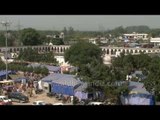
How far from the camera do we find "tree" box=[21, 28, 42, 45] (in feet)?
68.9

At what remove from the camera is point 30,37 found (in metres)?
21.1

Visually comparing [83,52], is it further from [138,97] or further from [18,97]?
[138,97]

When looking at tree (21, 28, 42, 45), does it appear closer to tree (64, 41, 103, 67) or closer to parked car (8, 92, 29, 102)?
tree (64, 41, 103, 67)

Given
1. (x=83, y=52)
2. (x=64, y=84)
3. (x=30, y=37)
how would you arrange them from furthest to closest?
(x=30, y=37) < (x=83, y=52) < (x=64, y=84)

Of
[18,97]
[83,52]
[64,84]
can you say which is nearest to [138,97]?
[64,84]

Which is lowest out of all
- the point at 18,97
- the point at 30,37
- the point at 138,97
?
the point at 18,97

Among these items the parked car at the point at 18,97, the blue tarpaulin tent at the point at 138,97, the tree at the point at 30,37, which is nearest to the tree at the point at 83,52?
the parked car at the point at 18,97

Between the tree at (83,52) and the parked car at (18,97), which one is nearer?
the parked car at (18,97)

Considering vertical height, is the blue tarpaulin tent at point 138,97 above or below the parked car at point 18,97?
above

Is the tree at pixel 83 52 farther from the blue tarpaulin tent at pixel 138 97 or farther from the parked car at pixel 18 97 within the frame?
the blue tarpaulin tent at pixel 138 97

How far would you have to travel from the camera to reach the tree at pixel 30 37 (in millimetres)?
21000

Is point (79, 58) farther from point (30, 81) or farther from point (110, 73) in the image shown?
point (110, 73)
